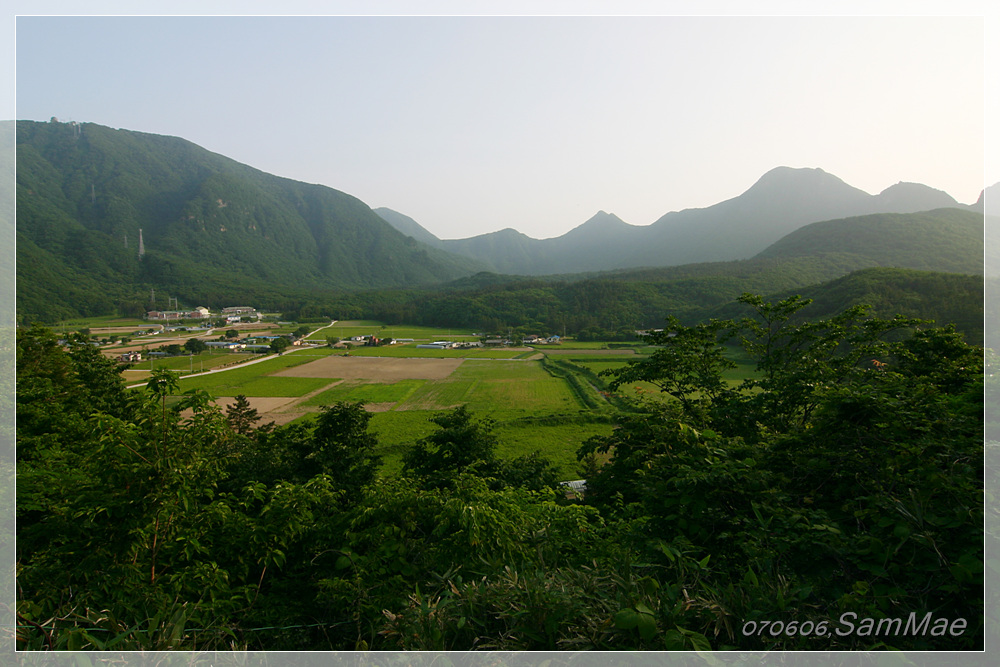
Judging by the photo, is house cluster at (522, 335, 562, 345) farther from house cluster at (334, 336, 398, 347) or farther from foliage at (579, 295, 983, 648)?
foliage at (579, 295, 983, 648)

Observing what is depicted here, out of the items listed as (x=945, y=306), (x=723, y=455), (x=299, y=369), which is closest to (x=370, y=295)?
(x=299, y=369)

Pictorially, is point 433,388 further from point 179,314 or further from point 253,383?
point 179,314

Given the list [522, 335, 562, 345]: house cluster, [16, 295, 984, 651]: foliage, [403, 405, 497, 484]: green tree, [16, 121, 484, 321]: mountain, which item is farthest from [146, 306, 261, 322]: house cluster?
[16, 295, 984, 651]: foliage

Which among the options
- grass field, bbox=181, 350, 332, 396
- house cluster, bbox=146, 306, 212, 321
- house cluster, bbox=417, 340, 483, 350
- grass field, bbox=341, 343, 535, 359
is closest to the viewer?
grass field, bbox=181, 350, 332, 396

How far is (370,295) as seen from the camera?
331 ft

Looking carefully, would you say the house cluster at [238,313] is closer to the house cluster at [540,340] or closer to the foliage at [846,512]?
the house cluster at [540,340]

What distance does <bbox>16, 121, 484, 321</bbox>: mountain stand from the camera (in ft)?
229

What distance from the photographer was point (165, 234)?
122375 mm

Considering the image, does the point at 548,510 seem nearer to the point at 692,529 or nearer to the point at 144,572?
the point at 692,529

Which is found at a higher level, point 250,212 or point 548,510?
point 250,212

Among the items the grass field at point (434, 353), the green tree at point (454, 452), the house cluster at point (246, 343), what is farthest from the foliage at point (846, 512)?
the house cluster at point (246, 343)

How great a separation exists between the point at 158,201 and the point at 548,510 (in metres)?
188

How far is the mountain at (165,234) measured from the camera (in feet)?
229

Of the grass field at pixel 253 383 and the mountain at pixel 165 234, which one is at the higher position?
the mountain at pixel 165 234
